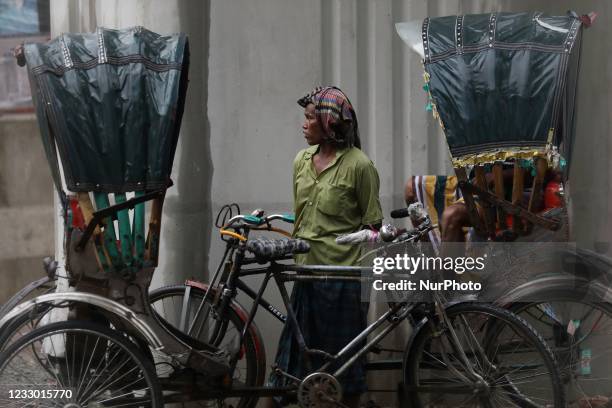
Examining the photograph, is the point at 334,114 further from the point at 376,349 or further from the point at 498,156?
the point at 376,349

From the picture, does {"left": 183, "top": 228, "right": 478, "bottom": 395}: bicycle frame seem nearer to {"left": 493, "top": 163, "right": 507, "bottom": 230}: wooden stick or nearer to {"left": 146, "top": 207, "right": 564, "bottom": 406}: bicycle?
{"left": 146, "top": 207, "right": 564, "bottom": 406}: bicycle

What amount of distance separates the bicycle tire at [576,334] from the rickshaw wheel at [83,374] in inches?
70.1

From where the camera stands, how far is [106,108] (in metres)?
4.74

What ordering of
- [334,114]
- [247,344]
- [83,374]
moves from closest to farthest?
[83,374], [334,114], [247,344]

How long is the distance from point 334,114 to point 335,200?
1.38 ft

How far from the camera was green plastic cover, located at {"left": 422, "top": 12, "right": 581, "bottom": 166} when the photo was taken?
4.77 meters

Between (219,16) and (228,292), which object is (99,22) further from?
(228,292)

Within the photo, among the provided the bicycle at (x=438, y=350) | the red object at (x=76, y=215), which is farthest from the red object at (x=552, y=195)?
the red object at (x=76, y=215)

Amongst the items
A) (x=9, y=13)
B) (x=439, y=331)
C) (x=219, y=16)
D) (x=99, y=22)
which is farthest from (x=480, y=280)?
(x=9, y=13)

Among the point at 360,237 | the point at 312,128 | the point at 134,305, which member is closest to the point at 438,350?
the point at 360,237

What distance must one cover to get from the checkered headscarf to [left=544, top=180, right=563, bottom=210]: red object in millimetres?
999

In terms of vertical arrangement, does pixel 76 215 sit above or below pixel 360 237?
above

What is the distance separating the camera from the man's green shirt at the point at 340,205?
522 centimetres

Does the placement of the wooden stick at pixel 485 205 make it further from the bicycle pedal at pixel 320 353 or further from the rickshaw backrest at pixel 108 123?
the rickshaw backrest at pixel 108 123
